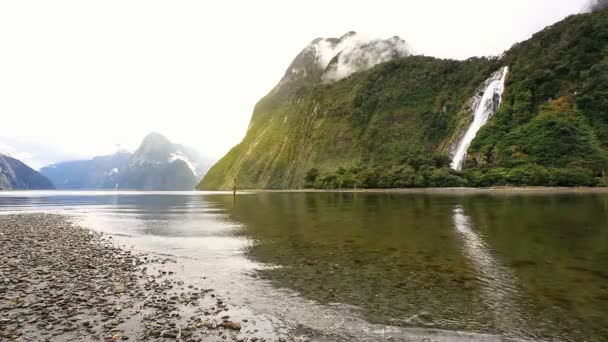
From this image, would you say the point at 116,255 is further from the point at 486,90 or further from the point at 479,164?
the point at 486,90

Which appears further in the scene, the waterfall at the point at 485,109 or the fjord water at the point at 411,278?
the waterfall at the point at 485,109

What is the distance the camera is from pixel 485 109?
585 ft

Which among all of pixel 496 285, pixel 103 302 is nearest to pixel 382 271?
pixel 496 285

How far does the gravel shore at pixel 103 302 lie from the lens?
1085 centimetres

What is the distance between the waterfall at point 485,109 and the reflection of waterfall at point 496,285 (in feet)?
493

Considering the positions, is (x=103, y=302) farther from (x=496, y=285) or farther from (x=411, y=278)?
(x=496, y=285)

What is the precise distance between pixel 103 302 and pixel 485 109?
19391 cm

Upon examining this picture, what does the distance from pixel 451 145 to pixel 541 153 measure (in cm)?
5238

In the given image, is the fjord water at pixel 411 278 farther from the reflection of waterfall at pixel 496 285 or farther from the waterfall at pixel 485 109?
the waterfall at pixel 485 109

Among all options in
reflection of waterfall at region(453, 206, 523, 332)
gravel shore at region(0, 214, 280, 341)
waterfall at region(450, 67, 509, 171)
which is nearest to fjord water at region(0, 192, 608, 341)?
reflection of waterfall at region(453, 206, 523, 332)

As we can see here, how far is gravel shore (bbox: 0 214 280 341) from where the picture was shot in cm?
1085

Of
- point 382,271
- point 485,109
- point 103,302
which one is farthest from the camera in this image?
point 485,109

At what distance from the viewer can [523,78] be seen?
Result: 170 m

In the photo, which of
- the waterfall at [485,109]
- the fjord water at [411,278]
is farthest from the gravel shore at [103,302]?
the waterfall at [485,109]
